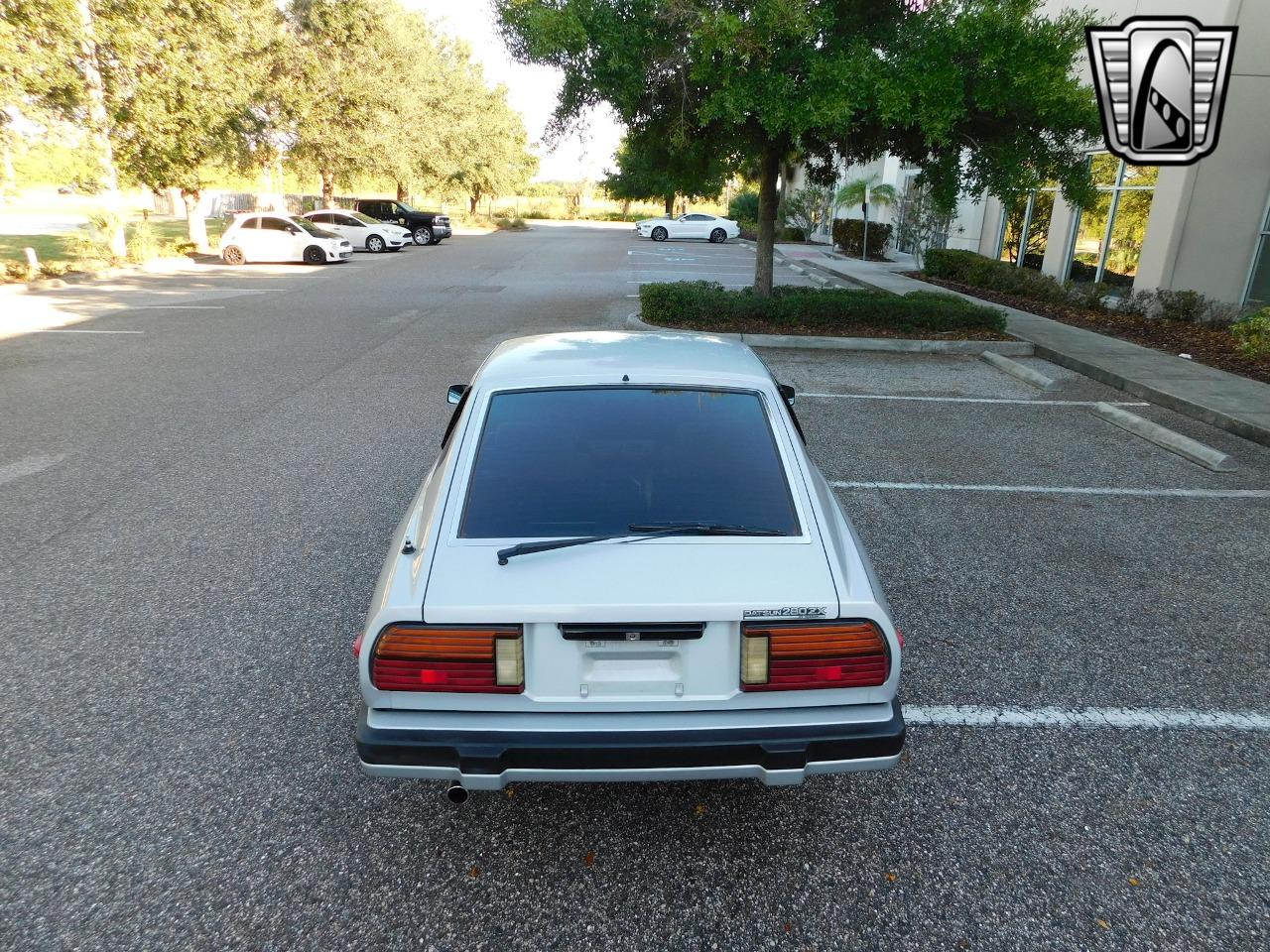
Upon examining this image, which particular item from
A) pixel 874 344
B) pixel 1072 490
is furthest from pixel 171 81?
pixel 1072 490

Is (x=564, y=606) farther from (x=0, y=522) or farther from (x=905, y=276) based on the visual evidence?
(x=905, y=276)

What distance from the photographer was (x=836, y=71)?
32.7 ft

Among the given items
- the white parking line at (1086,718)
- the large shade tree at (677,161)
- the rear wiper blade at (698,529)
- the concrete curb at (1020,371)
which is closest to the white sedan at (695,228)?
the large shade tree at (677,161)

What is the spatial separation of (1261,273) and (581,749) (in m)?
16.8

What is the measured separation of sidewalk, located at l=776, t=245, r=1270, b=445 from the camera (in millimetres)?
8312

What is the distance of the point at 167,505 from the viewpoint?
5.64m

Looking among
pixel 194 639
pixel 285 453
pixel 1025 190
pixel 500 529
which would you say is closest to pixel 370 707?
pixel 500 529

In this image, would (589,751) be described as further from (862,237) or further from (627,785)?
(862,237)

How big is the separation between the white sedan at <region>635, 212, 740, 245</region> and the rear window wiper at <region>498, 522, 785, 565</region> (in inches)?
1573

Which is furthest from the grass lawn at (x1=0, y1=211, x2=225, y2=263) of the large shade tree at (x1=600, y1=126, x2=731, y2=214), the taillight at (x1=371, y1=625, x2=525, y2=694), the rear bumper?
the rear bumper

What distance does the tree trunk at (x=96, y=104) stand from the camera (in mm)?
17625

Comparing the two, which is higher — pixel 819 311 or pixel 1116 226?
pixel 1116 226

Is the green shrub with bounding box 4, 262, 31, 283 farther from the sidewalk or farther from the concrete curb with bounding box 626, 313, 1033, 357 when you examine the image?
the sidewalk

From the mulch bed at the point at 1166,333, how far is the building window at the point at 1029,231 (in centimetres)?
294
